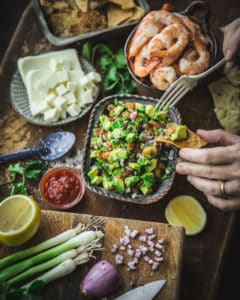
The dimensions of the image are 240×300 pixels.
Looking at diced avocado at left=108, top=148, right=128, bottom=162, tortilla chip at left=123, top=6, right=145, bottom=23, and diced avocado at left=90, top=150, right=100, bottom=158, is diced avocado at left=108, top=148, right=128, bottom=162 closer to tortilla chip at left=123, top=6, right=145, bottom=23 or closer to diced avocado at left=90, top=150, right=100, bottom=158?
diced avocado at left=90, top=150, right=100, bottom=158

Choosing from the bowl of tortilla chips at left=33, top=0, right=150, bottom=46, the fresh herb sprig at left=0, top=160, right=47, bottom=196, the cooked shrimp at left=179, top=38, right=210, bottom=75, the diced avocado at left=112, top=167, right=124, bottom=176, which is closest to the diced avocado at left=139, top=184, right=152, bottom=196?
the diced avocado at left=112, top=167, right=124, bottom=176

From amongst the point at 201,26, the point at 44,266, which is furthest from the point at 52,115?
the point at 201,26

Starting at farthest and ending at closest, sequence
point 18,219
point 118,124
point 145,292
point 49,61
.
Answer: point 49,61, point 118,124, point 18,219, point 145,292

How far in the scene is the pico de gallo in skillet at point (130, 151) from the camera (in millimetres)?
2213

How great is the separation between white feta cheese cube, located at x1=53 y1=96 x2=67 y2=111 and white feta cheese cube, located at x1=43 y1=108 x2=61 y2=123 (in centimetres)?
2

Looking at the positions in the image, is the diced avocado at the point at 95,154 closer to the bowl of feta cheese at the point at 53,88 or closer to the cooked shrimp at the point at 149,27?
the bowl of feta cheese at the point at 53,88

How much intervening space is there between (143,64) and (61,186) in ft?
2.52

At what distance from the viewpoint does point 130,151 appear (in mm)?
2250

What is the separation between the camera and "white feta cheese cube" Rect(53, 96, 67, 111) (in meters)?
2.48

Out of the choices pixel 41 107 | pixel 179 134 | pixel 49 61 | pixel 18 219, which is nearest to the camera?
pixel 18 219

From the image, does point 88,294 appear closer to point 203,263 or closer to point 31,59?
point 203,263

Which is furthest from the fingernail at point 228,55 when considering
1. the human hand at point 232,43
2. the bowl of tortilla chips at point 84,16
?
the bowl of tortilla chips at point 84,16

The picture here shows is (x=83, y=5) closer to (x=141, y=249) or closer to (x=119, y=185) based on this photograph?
(x=119, y=185)

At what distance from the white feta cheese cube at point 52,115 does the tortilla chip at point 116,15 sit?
2.00 ft
